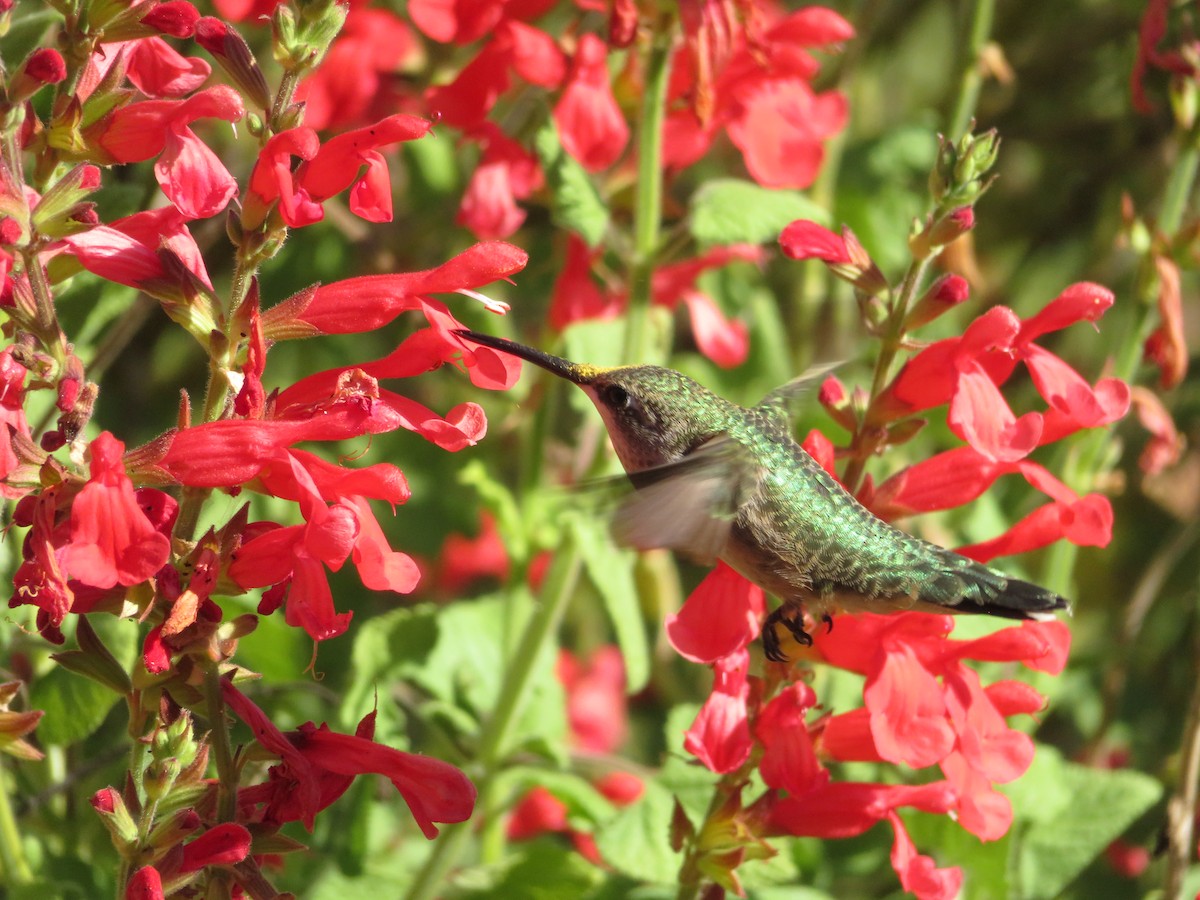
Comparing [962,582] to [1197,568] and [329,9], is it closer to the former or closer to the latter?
[329,9]

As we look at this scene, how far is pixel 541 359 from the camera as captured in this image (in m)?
1.65

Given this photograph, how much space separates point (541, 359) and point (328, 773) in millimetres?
531

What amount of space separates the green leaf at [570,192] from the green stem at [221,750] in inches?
A: 38.0

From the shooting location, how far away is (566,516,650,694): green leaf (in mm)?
2041

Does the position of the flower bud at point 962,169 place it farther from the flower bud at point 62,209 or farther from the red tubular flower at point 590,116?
the flower bud at point 62,209

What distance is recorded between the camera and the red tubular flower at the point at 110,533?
1121 millimetres

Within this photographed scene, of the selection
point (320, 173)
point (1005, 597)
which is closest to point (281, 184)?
point (320, 173)

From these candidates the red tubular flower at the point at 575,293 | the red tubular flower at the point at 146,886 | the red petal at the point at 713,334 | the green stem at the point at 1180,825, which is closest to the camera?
the red tubular flower at the point at 146,886

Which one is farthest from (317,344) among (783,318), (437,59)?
(783,318)

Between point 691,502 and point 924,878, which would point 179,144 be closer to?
point 691,502

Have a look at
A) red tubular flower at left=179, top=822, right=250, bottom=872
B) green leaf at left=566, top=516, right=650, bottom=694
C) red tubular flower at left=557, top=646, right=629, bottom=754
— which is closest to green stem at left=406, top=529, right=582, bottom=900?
green leaf at left=566, top=516, right=650, bottom=694

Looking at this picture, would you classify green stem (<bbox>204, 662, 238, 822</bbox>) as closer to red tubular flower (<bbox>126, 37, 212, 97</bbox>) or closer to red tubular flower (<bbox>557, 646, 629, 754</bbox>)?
red tubular flower (<bbox>126, 37, 212, 97</bbox>)

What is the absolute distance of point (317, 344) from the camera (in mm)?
2723

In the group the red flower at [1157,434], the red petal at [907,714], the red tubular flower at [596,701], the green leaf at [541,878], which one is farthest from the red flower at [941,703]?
the red tubular flower at [596,701]
